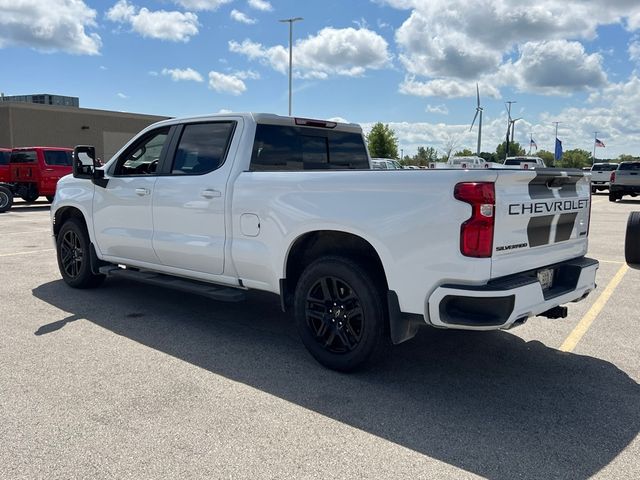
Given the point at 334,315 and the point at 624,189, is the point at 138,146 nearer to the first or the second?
the point at 334,315

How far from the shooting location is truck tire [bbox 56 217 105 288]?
651 cm

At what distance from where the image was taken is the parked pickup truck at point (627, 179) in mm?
23016

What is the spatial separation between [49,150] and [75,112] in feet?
79.3

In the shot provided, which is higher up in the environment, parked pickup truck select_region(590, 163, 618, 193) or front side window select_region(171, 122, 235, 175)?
front side window select_region(171, 122, 235, 175)

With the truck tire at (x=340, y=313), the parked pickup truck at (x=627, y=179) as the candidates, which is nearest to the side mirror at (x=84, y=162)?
the truck tire at (x=340, y=313)

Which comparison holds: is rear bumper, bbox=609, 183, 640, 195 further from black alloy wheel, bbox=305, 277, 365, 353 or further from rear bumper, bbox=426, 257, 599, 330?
black alloy wheel, bbox=305, 277, 365, 353

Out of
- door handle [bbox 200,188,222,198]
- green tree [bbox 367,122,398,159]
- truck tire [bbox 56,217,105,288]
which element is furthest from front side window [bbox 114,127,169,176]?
green tree [bbox 367,122,398,159]

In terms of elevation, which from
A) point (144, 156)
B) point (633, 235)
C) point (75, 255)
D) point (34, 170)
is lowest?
point (75, 255)

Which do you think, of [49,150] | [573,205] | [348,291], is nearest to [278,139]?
[348,291]

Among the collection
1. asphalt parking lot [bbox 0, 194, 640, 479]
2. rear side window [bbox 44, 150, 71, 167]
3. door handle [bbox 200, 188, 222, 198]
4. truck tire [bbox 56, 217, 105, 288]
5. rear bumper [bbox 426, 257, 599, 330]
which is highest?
rear side window [bbox 44, 150, 71, 167]

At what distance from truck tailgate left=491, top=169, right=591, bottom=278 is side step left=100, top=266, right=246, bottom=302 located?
225cm

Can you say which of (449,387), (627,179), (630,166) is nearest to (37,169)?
(449,387)

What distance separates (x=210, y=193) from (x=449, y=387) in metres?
2.53

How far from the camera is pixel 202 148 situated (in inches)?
203
